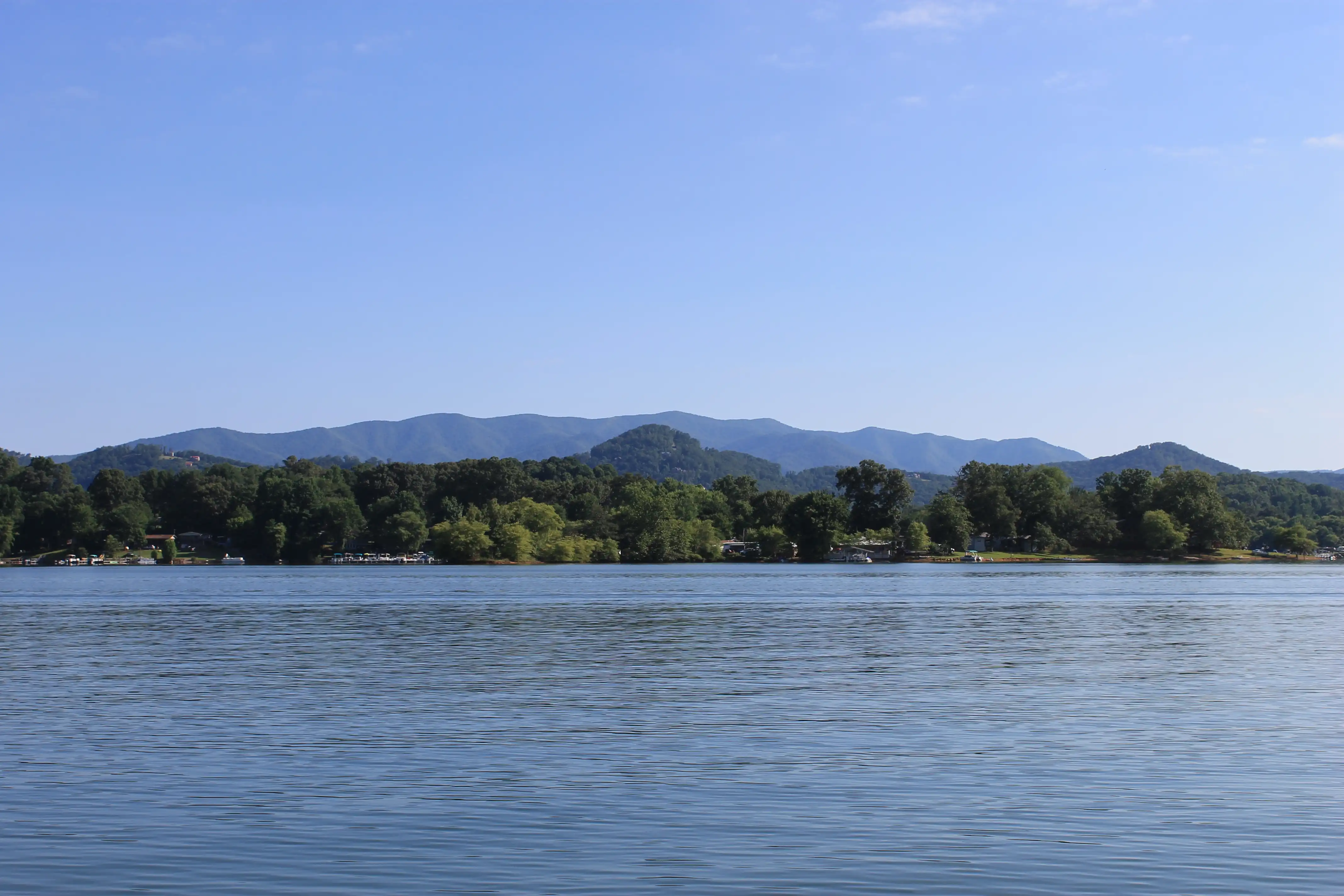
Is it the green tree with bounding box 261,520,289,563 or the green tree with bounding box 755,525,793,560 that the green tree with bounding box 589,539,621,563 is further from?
the green tree with bounding box 261,520,289,563

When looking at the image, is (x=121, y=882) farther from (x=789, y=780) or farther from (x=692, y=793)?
(x=789, y=780)

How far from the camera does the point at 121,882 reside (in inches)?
492

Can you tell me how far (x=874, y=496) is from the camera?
7092 inches

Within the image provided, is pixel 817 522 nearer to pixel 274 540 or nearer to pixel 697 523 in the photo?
pixel 697 523

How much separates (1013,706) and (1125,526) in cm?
17074

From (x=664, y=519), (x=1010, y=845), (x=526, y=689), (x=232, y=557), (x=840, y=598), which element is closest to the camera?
(x=1010, y=845)

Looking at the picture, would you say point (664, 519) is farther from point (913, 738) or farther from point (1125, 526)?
point (913, 738)

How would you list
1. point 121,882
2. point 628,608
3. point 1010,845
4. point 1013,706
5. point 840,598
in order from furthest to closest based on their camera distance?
point 840,598 → point 628,608 → point 1013,706 → point 1010,845 → point 121,882

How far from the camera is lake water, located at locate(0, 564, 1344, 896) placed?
12914 mm

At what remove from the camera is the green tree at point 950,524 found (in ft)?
576

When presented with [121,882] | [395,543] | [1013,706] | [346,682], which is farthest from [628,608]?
[395,543]

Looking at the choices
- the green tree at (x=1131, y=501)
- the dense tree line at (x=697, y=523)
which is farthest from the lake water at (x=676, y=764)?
the green tree at (x=1131, y=501)

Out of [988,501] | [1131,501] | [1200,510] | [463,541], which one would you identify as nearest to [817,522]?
[988,501]

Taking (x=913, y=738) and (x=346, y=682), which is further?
(x=346, y=682)
